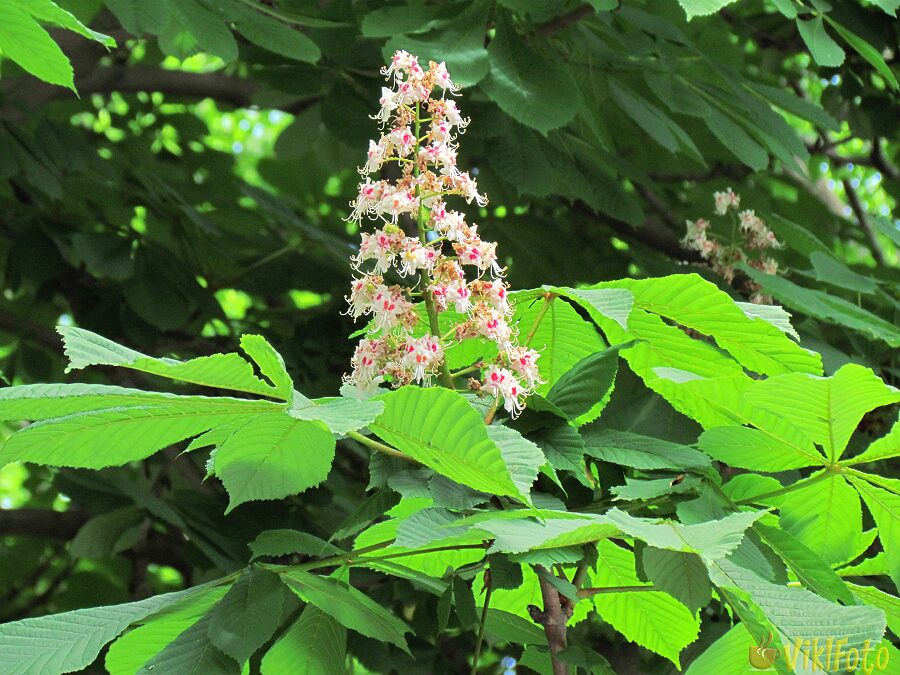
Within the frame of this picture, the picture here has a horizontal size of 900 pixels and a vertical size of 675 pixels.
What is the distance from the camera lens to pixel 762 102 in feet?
8.32

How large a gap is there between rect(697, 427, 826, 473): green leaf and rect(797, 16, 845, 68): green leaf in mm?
1313

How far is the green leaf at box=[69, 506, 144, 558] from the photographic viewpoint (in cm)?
234

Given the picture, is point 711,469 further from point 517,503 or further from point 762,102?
point 762,102

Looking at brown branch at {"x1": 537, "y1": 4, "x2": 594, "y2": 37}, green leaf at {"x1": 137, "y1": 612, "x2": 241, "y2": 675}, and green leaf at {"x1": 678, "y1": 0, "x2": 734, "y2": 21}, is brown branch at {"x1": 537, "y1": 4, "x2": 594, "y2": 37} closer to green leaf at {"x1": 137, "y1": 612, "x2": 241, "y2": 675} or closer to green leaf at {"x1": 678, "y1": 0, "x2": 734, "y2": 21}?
green leaf at {"x1": 678, "y1": 0, "x2": 734, "y2": 21}

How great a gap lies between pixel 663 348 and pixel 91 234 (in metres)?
2.09

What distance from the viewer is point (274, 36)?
7.35 ft

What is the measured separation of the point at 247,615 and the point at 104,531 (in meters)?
1.45

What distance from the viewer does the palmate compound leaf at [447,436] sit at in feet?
2.79

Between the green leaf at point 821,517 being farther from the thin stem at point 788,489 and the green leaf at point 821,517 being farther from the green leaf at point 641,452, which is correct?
the green leaf at point 641,452

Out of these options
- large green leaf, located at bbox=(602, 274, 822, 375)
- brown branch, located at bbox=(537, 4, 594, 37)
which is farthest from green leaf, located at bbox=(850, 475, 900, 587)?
brown branch, located at bbox=(537, 4, 594, 37)

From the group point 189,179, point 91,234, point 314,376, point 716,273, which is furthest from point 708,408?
A: point 189,179

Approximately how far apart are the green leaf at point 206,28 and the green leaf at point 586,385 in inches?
50.2

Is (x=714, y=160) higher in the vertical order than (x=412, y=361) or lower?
lower

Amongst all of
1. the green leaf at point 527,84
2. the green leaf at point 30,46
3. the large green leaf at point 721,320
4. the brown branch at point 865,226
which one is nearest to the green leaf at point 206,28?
the green leaf at point 527,84
